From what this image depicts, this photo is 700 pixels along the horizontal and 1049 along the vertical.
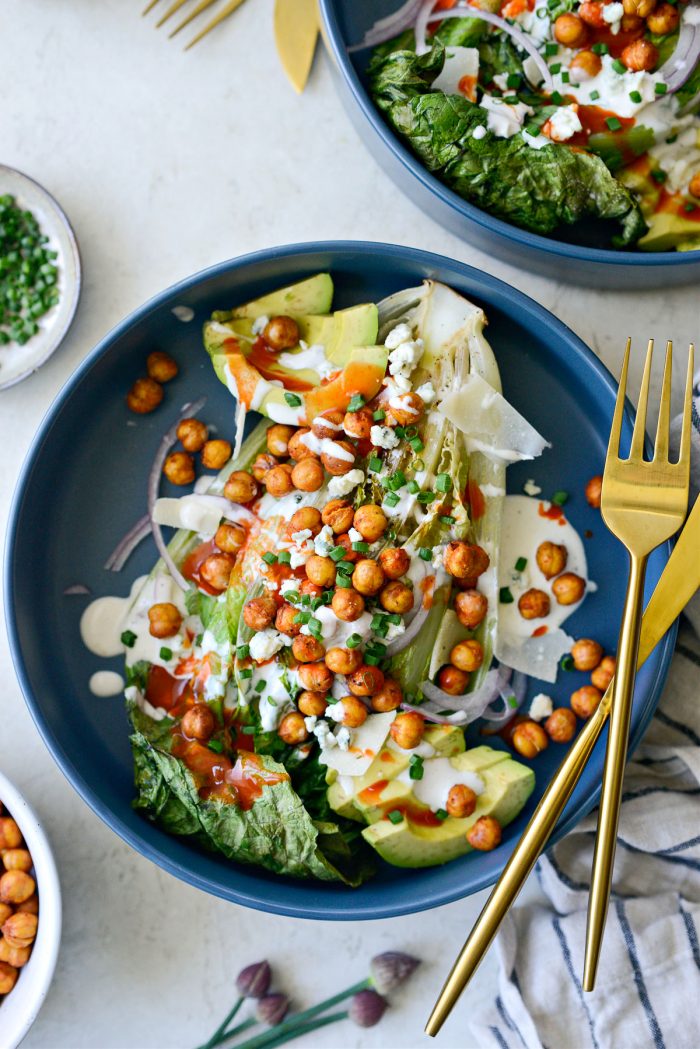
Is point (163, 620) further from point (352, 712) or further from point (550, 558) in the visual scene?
point (550, 558)

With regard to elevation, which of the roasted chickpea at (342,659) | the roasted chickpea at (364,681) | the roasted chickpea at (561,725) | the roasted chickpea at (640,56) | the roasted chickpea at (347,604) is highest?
the roasted chickpea at (640,56)

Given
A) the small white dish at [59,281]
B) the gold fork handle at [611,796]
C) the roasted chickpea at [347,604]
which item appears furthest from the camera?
the small white dish at [59,281]

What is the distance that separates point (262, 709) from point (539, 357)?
1139mm

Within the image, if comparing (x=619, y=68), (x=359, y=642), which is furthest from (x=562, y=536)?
(x=619, y=68)

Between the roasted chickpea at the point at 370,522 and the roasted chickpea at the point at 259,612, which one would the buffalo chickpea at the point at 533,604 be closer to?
the roasted chickpea at the point at 370,522

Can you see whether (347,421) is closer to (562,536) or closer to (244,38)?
(562,536)

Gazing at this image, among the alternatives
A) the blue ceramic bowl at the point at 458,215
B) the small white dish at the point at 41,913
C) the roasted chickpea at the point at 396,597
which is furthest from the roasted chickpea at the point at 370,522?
the small white dish at the point at 41,913

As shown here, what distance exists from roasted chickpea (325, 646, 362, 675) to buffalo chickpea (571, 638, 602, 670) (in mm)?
573

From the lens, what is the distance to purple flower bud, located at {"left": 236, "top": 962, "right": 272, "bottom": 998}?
2541 millimetres

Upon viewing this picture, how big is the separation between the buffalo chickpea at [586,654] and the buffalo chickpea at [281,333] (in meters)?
1.05

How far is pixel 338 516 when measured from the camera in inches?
91.2

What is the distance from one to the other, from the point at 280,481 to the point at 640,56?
1.36m

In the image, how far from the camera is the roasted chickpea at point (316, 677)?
2.28 meters

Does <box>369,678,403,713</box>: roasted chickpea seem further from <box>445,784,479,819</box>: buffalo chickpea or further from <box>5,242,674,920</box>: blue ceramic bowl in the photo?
<box>5,242,674,920</box>: blue ceramic bowl
